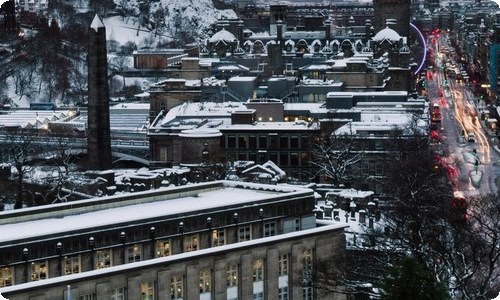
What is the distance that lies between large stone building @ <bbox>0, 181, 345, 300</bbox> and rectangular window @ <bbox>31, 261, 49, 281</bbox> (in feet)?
0.12

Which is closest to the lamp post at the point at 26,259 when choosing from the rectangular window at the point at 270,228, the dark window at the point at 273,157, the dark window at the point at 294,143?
the rectangular window at the point at 270,228

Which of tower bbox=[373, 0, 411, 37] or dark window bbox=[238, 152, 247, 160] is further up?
tower bbox=[373, 0, 411, 37]

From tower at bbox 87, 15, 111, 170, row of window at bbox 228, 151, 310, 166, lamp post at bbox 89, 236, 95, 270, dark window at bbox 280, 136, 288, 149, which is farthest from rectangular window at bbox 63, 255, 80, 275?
dark window at bbox 280, 136, 288, 149

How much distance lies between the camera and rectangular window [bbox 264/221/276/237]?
186 ft

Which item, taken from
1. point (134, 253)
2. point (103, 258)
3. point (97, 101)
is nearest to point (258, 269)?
point (134, 253)

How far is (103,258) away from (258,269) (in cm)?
654

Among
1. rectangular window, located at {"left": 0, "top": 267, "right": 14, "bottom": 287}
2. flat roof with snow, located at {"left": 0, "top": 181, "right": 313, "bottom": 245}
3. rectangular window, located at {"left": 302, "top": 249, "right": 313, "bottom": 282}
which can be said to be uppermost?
flat roof with snow, located at {"left": 0, "top": 181, "right": 313, "bottom": 245}

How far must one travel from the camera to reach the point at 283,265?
54.8m

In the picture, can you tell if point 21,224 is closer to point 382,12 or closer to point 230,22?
point 382,12

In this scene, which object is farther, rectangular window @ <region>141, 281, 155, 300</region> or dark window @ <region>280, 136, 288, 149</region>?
dark window @ <region>280, 136, 288, 149</region>

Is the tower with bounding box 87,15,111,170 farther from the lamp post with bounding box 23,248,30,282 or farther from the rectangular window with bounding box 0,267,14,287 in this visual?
the rectangular window with bounding box 0,267,14,287

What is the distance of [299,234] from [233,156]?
4559 centimetres

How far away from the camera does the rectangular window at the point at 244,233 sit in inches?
2199

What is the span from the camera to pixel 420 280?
3509cm
